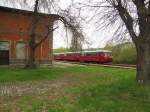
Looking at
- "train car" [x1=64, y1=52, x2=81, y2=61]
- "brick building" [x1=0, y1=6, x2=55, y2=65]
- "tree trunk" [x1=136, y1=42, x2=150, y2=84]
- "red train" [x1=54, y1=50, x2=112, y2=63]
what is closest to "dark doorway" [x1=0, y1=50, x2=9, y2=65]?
"brick building" [x1=0, y1=6, x2=55, y2=65]

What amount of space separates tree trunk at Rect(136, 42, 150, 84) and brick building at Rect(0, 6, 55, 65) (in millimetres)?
16503

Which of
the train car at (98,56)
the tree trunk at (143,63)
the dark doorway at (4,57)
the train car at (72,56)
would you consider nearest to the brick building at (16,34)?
the dark doorway at (4,57)

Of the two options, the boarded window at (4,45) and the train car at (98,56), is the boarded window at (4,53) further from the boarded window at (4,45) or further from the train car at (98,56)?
the train car at (98,56)

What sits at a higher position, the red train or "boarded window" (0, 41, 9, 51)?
"boarded window" (0, 41, 9, 51)

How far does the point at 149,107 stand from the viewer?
404 inches

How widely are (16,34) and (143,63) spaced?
804 inches

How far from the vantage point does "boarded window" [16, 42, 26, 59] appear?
108 ft

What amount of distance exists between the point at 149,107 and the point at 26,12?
24.8 meters

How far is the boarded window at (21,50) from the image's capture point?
108 feet

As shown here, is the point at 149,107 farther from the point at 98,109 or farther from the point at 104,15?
the point at 104,15

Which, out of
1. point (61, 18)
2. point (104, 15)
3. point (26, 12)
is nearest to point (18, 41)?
point (26, 12)

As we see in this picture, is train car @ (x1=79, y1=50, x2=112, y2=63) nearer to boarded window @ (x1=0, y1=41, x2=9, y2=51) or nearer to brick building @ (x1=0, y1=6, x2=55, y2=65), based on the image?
brick building @ (x1=0, y1=6, x2=55, y2=65)

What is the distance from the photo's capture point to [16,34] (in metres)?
32.7

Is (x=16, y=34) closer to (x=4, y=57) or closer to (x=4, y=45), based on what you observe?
(x=4, y=45)
